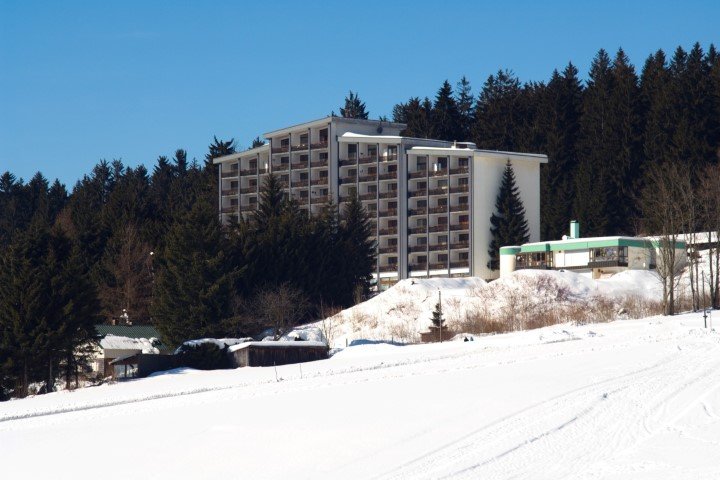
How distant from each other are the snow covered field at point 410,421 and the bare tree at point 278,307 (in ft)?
74.2

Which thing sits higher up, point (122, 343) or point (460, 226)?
point (460, 226)

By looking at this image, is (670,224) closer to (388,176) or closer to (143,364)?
(143,364)

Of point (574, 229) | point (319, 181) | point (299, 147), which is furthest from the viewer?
point (299, 147)

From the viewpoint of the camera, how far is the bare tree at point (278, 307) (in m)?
69.4

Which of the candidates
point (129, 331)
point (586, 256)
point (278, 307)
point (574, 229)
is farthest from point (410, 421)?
point (574, 229)

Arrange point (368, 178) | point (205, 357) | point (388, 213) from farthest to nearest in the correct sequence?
1. point (368, 178)
2. point (388, 213)
3. point (205, 357)

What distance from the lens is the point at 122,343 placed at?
6869 cm

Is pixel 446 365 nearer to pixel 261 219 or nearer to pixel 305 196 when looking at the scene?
pixel 261 219

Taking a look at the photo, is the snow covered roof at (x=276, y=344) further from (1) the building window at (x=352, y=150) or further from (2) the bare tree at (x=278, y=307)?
(1) the building window at (x=352, y=150)

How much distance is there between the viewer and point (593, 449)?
21.5m

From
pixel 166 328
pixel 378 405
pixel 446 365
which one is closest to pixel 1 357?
pixel 166 328

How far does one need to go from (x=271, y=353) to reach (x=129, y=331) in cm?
2034

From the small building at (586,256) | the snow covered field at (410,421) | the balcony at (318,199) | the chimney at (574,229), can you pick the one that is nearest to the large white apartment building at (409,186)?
the balcony at (318,199)

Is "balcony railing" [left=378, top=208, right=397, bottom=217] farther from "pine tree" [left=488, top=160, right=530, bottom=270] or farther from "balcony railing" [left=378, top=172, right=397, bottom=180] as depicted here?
"pine tree" [left=488, top=160, right=530, bottom=270]
